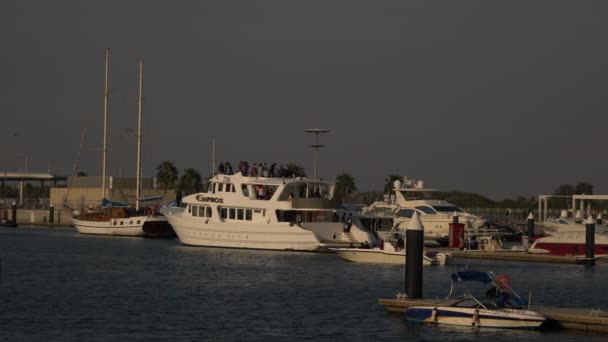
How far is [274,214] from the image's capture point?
65938mm

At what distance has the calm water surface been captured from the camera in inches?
1284

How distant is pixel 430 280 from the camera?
4897cm

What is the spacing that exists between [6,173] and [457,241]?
98723 millimetres

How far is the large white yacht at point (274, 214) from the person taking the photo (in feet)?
214

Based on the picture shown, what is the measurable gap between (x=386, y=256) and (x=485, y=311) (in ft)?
73.9

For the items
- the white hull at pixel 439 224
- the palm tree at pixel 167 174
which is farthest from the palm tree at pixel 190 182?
the white hull at pixel 439 224

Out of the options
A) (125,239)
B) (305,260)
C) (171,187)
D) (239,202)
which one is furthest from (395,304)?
(171,187)

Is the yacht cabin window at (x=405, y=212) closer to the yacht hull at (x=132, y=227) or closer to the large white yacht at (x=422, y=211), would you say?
the large white yacht at (x=422, y=211)

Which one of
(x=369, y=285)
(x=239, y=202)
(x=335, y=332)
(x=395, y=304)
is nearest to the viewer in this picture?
(x=335, y=332)

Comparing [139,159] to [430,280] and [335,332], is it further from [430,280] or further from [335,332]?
[335,332]

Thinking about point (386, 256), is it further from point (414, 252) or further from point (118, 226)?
point (118, 226)

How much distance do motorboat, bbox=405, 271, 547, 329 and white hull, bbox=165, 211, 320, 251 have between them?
Answer: 30.6 meters

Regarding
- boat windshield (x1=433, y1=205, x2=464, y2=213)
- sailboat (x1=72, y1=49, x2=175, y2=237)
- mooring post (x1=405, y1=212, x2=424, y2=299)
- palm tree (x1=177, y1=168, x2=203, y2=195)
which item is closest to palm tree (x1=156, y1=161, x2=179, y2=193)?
palm tree (x1=177, y1=168, x2=203, y2=195)

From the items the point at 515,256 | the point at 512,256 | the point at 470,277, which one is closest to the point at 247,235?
the point at 512,256
